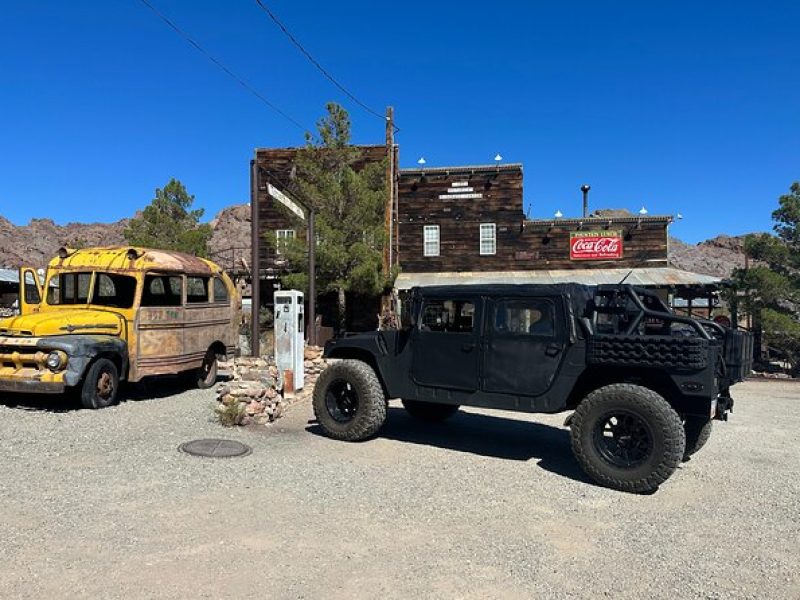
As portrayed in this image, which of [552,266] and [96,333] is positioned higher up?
[552,266]

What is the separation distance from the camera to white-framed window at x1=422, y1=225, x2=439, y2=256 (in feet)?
94.4

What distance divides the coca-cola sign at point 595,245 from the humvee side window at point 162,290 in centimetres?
2102

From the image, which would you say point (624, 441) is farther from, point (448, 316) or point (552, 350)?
point (448, 316)

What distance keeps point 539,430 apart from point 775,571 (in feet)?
15.2

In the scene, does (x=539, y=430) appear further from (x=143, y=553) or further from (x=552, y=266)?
(x=552, y=266)

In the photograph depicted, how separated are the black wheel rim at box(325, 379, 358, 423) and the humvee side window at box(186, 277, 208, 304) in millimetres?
4598

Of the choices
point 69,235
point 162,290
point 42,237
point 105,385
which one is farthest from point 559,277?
point 69,235

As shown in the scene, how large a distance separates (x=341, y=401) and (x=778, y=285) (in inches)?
615

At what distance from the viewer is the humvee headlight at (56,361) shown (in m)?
8.38

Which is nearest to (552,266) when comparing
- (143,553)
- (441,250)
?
(441,250)

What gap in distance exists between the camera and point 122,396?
33.9ft

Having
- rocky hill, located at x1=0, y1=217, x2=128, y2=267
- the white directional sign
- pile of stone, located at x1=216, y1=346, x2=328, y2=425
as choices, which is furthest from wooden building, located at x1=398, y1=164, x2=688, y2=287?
rocky hill, located at x1=0, y1=217, x2=128, y2=267

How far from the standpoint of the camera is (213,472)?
5910 mm

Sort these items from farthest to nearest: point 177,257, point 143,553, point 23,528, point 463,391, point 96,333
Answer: point 177,257
point 96,333
point 463,391
point 23,528
point 143,553
